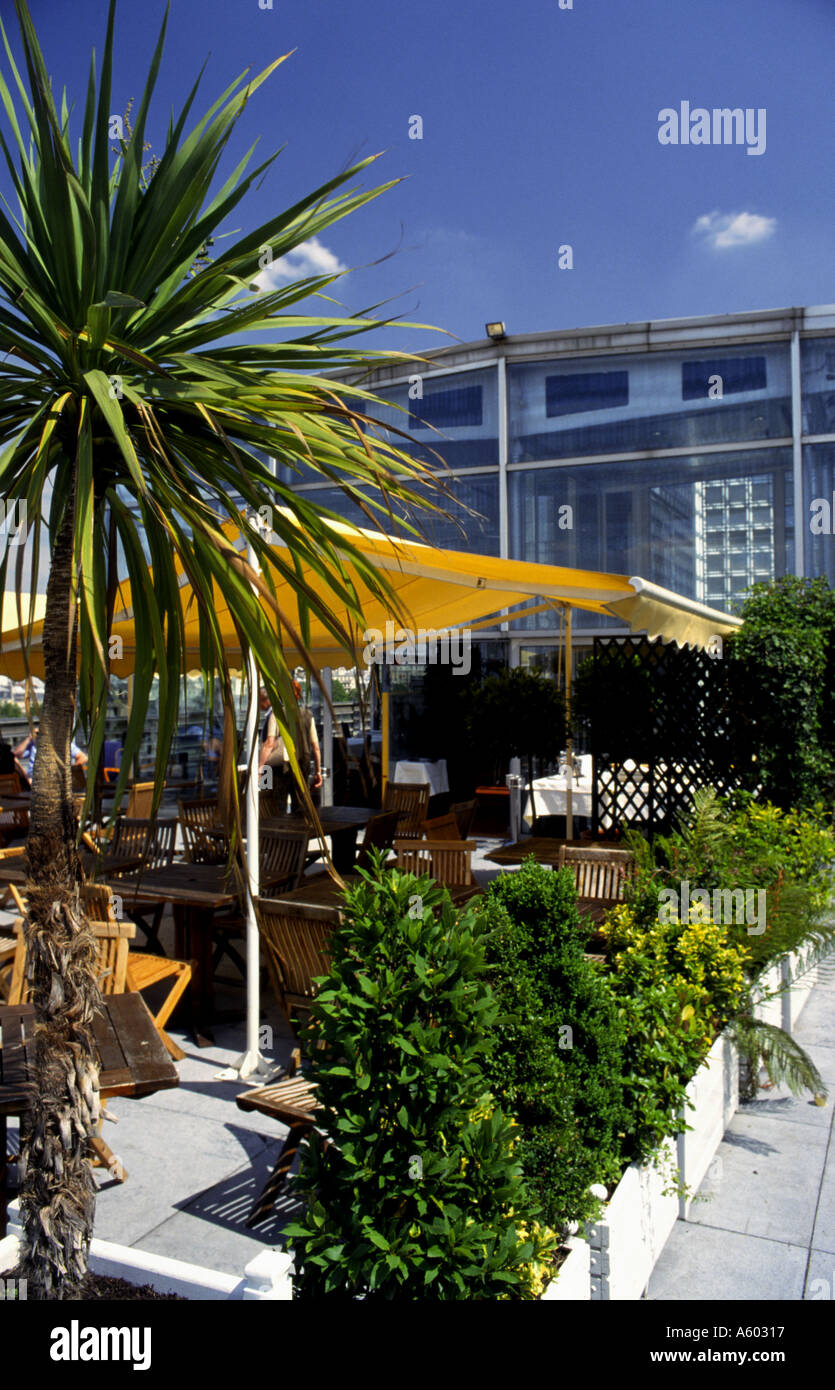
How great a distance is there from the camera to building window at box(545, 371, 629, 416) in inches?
548

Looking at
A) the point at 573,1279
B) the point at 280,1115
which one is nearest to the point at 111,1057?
the point at 280,1115

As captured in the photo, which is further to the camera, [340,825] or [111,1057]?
[340,825]

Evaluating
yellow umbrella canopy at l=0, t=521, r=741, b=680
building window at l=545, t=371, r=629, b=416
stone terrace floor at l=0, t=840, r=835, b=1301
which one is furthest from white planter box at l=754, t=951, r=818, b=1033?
building window at l=545, t=371, r=629, b=416

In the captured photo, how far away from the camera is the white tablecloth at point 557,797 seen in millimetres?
10922

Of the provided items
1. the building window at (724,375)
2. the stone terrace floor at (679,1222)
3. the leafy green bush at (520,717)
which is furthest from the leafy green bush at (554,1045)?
the building window at (724,375)

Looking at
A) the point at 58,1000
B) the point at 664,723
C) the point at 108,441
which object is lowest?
the point at 58,1000

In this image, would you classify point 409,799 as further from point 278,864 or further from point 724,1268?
point 724,1268

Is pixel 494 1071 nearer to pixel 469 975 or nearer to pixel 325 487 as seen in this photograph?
pixel 469 975

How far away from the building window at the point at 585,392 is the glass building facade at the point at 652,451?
0.06 ft

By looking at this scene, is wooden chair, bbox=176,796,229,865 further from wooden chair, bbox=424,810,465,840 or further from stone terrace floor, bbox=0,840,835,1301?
stone terrace floor, bbox=0,840,835,1301

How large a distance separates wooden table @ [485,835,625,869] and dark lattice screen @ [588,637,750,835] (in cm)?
61

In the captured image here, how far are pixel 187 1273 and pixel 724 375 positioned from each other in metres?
13.6

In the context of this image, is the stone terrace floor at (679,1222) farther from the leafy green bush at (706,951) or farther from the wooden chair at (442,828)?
the wooden chair at (442,828)

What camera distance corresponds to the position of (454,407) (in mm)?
14727
